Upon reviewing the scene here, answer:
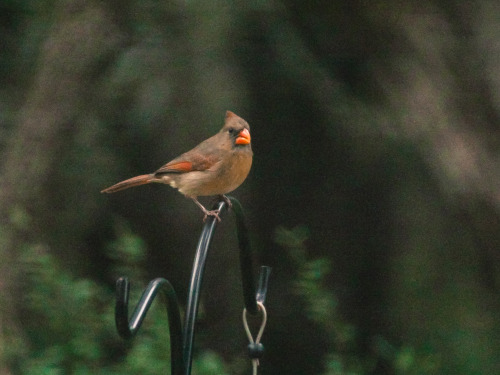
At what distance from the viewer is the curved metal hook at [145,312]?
1.59 metres

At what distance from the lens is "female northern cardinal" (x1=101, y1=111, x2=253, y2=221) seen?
3.14 meters

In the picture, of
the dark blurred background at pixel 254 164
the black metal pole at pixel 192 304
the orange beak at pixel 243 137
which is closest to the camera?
the black metal pole at pixel 192 304

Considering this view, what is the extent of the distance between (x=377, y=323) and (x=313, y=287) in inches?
35.6

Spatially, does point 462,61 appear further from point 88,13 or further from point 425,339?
point 88,13

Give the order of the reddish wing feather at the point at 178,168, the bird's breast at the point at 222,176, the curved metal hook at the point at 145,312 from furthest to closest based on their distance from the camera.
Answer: the reddish wing feather at the point at 178,168, the bird's breast at the point at 222,176, the curved metal hook at the point at 145,312

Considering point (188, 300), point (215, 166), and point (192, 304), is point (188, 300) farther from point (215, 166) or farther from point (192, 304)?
point (215, 166)

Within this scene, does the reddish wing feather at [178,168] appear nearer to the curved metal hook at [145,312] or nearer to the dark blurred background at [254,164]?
the dark blurred background at [254,164]

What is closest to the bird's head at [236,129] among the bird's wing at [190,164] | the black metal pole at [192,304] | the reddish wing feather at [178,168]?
the bird's wing at [190,164]

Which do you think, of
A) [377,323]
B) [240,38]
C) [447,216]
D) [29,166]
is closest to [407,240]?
[447,216]

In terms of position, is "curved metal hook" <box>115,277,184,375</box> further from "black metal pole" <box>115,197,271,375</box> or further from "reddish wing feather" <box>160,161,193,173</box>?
"reddish wing feather" <box>160,161,193,173</box>

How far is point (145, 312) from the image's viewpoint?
5.63 feet

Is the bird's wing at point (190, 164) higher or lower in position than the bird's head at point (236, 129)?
lower

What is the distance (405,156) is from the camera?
3.94 meters

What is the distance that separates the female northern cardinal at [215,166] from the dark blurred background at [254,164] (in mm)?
185
